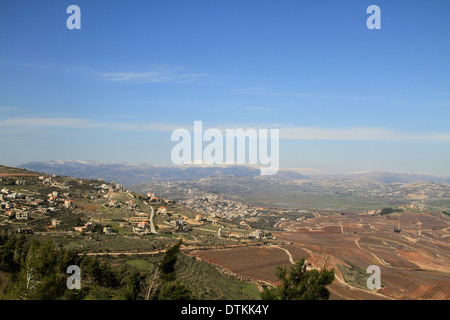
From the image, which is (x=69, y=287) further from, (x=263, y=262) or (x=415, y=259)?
(x=415, y=259)

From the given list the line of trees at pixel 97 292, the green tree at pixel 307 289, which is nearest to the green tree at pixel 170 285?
the line of trees at pixel 97 292

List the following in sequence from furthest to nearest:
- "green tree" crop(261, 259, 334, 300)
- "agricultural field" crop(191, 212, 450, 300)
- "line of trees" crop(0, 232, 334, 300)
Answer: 1. "agricultural field" crop(191, 212, 450, 300)
2. "green tree" crop(261, 259, 334, 300)
3. "line of trees" crop(0, 232, 334, 300)

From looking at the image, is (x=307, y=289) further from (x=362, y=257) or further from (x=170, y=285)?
(x=362, y=257)

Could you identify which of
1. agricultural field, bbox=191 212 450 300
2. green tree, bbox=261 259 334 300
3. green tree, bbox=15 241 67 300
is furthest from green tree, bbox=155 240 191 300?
agricultural field, bbox=191 212 450 300

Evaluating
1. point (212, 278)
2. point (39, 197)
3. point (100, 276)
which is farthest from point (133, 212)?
point (100, 276)

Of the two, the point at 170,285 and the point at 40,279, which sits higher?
the point at 40,279

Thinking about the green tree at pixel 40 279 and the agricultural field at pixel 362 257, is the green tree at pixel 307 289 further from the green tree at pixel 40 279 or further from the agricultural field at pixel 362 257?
the agricultural field at pixel 362 257

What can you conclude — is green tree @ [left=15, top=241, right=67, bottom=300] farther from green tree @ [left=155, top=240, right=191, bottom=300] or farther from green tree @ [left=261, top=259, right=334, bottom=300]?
green tree @ [left=261, top=259, right=334, bottom=300]

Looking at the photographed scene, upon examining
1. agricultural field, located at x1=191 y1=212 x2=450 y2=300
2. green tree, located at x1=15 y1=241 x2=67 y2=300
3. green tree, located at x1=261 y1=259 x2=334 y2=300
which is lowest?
agricultural field, located at x1=191 y1=212 x2=450 y2=300

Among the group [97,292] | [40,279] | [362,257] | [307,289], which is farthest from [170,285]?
[362,257]

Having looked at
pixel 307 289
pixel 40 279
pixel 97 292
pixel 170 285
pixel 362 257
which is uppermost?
pixel 40 279

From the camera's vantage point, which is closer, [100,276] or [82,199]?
[100,276]
